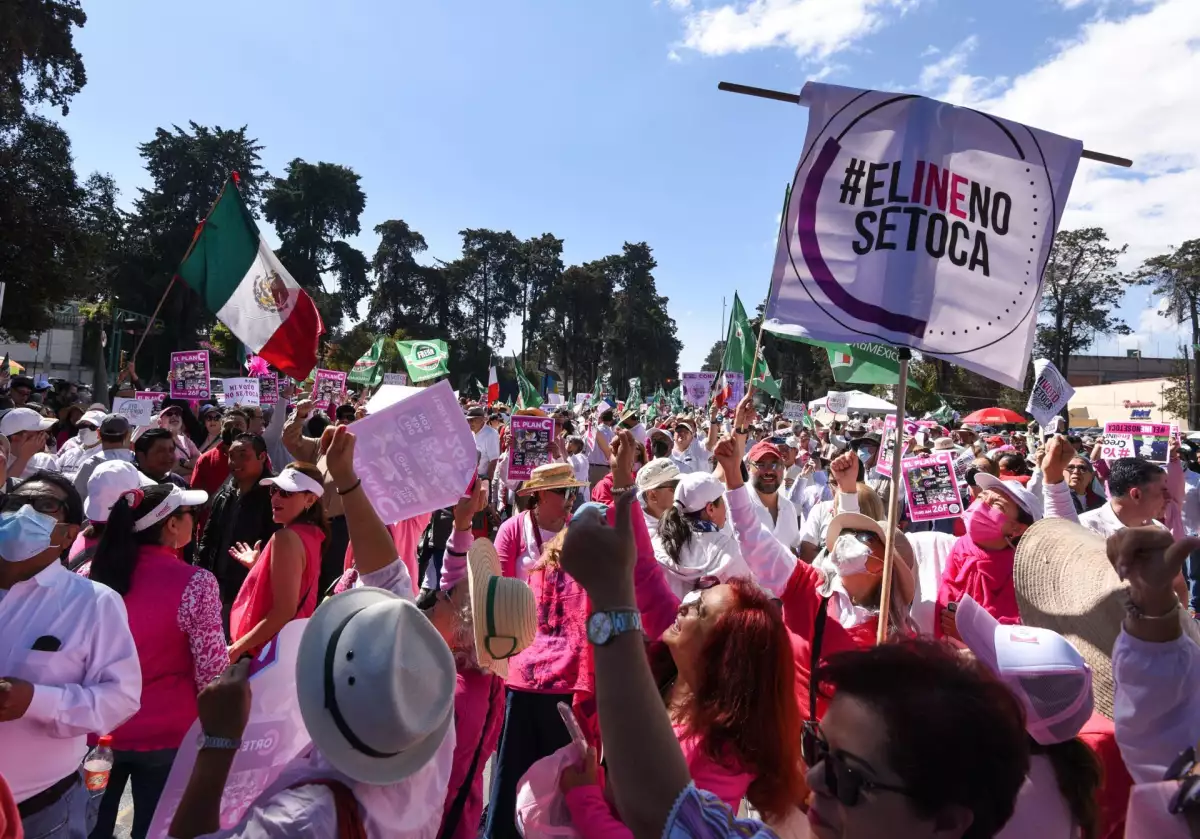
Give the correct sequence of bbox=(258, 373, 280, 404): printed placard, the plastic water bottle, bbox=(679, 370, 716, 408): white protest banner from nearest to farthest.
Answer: the plastic water bottle, bbox=(258, 373, 280, 404): printed placard, bbox=(679, 370, 716, 408): white protest banner

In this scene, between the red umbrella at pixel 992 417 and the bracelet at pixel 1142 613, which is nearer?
the bracelet at pixel 1142 613

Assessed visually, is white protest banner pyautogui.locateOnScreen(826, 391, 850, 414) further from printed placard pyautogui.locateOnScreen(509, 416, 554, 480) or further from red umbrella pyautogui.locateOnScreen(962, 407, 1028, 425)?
printed placard pyautogui.locateOnScreen(509, 416, 554, 480)

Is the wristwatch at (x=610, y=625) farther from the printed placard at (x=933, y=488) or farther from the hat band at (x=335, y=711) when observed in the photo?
the printed placard at (x=933, y=488)

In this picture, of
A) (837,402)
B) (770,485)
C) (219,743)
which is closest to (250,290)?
(770,485)

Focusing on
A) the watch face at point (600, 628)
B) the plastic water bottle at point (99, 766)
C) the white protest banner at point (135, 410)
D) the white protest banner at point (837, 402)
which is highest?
the white protest banner at point (837, 402)

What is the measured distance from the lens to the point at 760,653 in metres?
2.03

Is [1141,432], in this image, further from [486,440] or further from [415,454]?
[415,454]

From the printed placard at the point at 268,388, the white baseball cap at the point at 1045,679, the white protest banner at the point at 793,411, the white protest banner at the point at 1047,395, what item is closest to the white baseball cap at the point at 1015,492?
the white baseball cap at the point at 1045,679

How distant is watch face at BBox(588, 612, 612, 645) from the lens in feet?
3.94

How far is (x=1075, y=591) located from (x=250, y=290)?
6612mm

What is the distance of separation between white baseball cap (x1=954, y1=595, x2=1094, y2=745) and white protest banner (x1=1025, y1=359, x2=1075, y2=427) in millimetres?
7778

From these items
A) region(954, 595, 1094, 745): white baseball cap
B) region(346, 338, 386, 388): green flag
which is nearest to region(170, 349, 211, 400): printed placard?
region(346, 338, 386, 388): green flag

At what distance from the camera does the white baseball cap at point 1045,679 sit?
5.39 ft

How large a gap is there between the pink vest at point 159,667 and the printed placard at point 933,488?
515 cm
